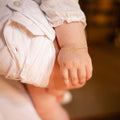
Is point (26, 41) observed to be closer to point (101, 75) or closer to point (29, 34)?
point (29, 34)

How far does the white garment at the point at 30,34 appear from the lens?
326mm

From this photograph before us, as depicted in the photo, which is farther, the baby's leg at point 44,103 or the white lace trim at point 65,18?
the baby's leg at point 44,103

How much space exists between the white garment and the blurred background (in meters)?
0.33

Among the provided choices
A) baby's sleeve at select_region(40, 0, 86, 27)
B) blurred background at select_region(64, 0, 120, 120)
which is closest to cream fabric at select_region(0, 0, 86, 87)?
baby's sleeve at select_region(40, 0, 86, 27)

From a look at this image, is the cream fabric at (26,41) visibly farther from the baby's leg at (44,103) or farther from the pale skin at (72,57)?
the baby's leg at (44,103)

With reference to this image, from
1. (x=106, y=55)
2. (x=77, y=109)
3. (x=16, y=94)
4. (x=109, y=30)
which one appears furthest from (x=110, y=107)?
(x=109, y=30)

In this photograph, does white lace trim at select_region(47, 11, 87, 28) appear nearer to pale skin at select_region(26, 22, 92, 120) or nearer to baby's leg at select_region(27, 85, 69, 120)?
pale skin at select_region(26, 22, 92, 120)

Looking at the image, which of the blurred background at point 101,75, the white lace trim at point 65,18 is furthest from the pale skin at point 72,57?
the blurred background at point 101,75

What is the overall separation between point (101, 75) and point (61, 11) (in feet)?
2.89

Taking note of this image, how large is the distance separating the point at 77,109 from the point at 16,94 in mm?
583

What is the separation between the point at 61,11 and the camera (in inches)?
12.9

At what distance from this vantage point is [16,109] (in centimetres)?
42

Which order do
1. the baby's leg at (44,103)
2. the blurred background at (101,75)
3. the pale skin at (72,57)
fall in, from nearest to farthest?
the pale skin at (72,57) < the baby's leg at (44,103) < the blurred background at (101,75)

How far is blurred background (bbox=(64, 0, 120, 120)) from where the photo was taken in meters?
0.94
